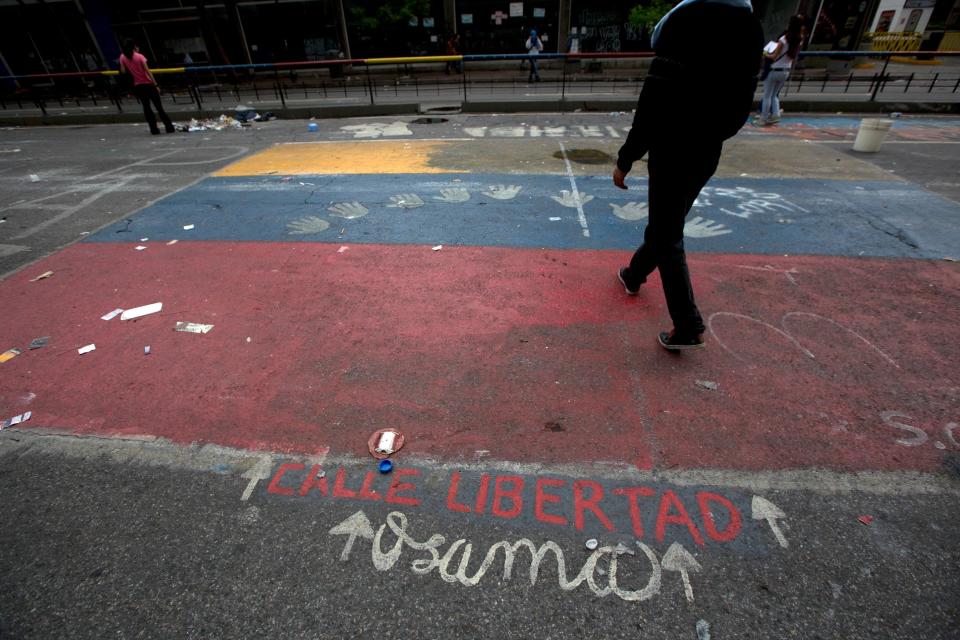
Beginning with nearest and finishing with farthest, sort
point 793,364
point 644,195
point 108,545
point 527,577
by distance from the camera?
point 527,577 < point 108,545 < point 793,364 < point 644,195

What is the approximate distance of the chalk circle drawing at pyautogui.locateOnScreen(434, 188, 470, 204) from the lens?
6.55 m

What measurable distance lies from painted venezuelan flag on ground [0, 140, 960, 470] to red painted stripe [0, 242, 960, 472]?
19 millimetres

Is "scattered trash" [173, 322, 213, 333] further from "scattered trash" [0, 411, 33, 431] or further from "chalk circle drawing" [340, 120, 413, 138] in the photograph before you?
"chalk circle drawing" [340, 120, 413, 138]

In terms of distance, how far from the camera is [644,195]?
6.55 m

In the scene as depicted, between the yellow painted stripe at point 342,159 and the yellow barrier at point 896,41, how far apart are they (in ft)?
102

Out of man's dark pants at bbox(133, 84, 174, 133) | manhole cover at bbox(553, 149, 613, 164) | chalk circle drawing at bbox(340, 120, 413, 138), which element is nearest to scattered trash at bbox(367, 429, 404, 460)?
manhole cover at bbox(553, 149, 613, 164)

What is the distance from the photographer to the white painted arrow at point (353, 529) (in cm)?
218

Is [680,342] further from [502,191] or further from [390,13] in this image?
[390,13]

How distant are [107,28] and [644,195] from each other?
33461 mm

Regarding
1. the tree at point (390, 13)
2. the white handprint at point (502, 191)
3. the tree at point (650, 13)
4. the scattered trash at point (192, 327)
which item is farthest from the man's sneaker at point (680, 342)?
the tree at point (390, 13)

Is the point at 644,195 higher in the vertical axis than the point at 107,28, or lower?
lower

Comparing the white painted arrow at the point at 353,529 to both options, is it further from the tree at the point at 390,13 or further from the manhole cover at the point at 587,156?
the tree at the point at 390,13

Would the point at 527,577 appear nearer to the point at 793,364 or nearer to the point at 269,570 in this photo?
the point at 269,570

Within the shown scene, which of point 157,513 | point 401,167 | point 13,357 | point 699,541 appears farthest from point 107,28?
point 699,541
